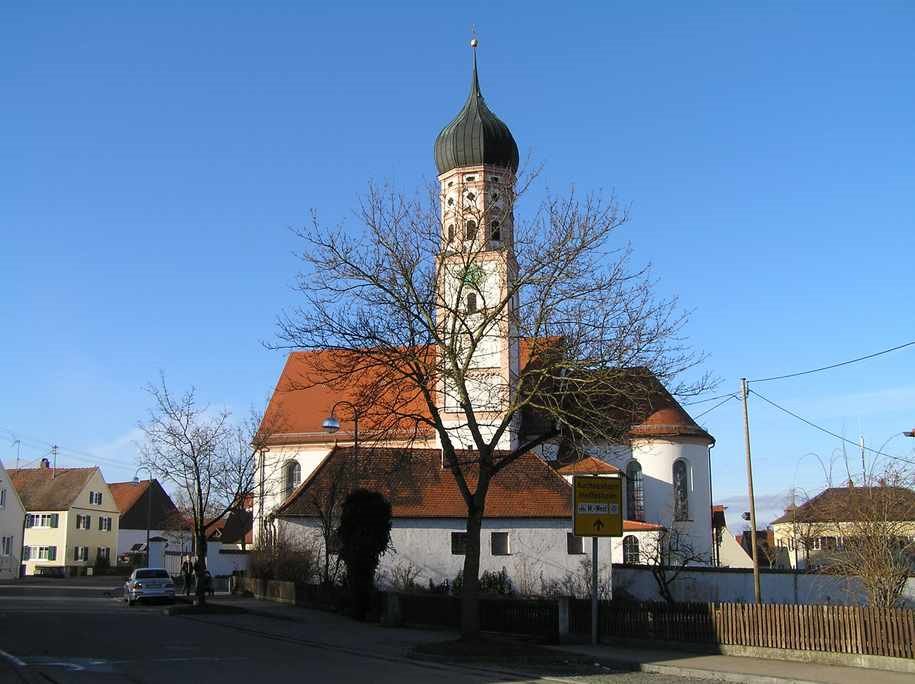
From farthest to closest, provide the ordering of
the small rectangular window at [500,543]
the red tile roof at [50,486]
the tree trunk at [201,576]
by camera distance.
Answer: the red tile roof at [50,486] → the small rectangular window at [500,543] → the tree trunk at [201,576]

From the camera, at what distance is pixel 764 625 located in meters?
20.3

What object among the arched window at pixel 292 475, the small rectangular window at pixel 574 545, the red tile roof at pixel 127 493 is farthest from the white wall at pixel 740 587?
the red tile roof at pixel 127 493

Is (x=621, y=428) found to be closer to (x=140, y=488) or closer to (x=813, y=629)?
(x=813, y=629)

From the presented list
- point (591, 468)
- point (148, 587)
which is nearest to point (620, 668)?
point (148, 587)

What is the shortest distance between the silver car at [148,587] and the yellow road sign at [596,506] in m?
22.3

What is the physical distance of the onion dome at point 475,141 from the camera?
150 feet

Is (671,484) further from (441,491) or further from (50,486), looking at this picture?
(50,486)

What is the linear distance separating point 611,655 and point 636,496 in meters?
30.0

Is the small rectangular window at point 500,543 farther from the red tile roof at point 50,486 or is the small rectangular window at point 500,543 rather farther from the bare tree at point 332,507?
the red tile roof at point 50,486

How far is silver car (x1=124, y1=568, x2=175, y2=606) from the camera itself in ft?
125

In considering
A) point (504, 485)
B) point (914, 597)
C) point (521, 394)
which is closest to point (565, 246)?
point (521, 394)

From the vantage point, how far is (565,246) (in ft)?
68.3

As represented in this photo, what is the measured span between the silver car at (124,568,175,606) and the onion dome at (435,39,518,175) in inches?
864

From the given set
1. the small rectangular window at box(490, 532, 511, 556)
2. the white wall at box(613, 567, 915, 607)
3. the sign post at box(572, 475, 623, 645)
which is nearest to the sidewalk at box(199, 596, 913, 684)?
the sign post at box(572, 475, 623, 645)
